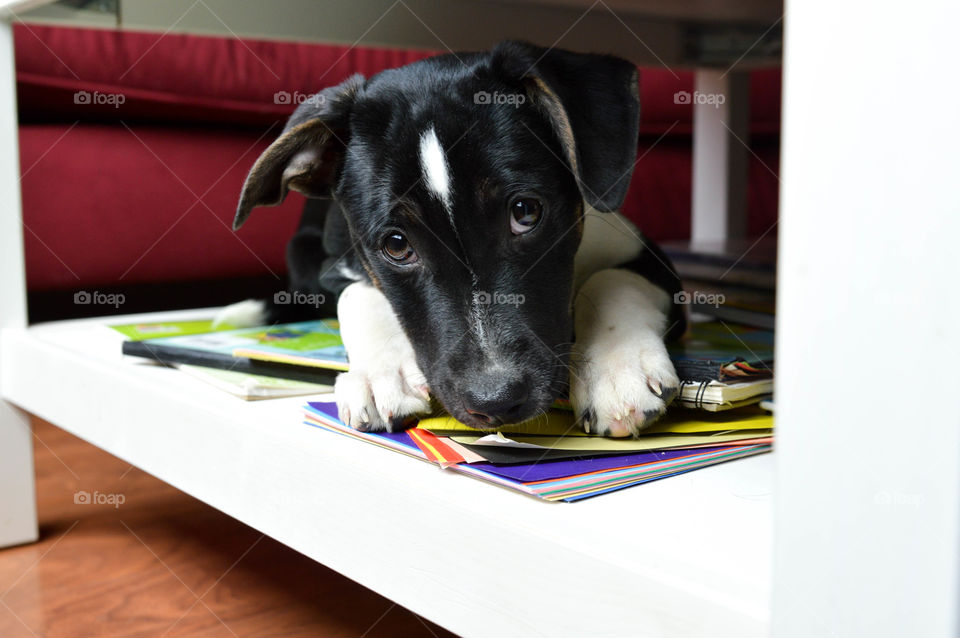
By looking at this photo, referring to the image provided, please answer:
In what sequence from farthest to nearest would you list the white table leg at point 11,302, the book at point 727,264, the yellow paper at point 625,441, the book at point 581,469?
the book at point 727,264 → the white table leg at point 11,302 → the yellow paper at point 625,441 → the book at point 581,469

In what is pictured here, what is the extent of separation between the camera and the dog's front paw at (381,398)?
1.21 m

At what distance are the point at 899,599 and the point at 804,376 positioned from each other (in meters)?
0.16

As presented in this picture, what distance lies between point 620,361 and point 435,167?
0.38 metres

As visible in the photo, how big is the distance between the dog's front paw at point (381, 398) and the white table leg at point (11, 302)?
3.40 feet

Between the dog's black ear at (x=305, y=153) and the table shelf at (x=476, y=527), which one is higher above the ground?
the dog's black ear at (x=305, y=153)

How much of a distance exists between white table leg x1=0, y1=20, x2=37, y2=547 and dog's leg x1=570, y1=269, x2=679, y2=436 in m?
1.29

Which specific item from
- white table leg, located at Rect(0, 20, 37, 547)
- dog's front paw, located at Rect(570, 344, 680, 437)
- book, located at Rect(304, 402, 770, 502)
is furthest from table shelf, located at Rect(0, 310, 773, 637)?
white table leg, located at Rect(0, 20, 37, 547)

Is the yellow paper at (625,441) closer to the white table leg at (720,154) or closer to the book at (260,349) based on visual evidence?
the book at (260,349)

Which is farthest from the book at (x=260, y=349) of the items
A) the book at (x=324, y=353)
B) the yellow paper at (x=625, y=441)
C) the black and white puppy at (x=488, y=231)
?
the yellow paper at (x=625, y=441)

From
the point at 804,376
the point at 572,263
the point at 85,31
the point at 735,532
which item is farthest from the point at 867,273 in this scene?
the point at 85,31

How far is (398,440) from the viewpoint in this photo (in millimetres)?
1165

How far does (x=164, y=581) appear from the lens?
167 cm

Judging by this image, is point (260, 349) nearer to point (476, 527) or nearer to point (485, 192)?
point (485, 192)

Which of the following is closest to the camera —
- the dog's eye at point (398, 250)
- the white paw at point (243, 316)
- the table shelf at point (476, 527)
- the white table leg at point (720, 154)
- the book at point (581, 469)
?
the table shelf at point (476, 527)
